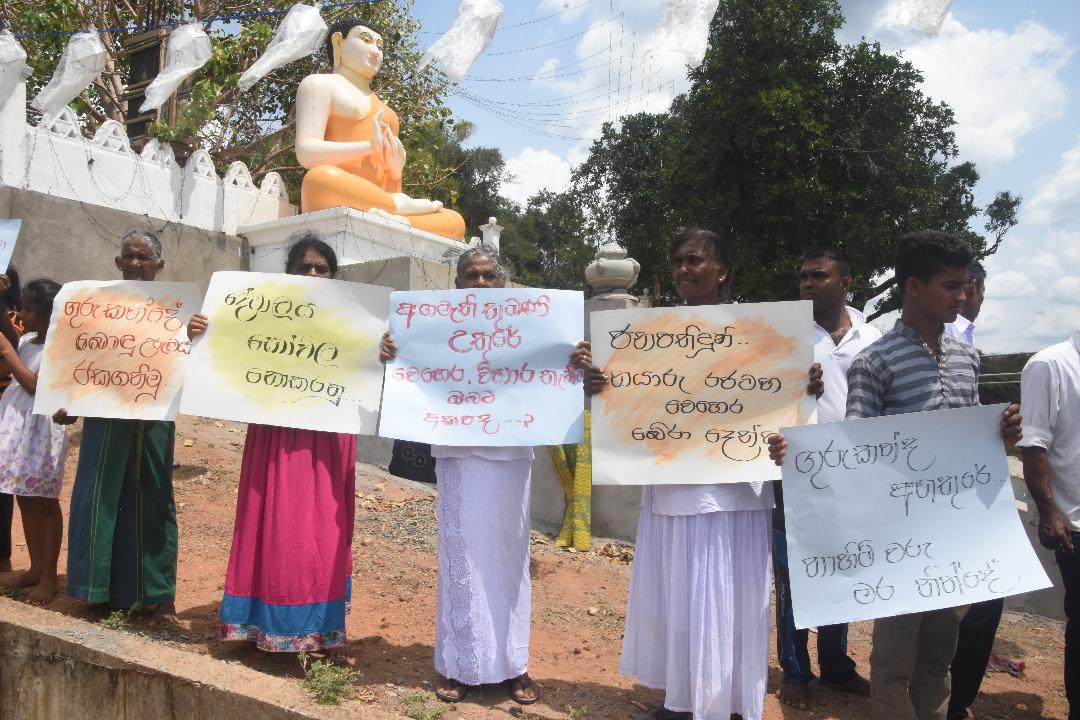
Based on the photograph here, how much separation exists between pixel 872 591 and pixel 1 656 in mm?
3620

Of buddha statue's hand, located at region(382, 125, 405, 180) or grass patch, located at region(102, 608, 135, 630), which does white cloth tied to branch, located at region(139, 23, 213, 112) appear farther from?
grass patch, located at region(102, 608, 135, 630)

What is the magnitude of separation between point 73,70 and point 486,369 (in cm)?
816

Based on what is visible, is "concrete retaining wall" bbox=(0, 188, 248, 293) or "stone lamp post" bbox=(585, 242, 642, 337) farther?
"concrete retaining wall" bbox=(0, 188, 248, 293)

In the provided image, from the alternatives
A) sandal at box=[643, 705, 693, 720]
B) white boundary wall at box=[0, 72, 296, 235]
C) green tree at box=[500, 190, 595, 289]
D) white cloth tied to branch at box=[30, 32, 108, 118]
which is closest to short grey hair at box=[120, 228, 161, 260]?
sandal at box=[643, 705, 693, 720]

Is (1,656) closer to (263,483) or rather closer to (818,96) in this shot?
(263,483)

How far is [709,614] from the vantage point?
2971mm

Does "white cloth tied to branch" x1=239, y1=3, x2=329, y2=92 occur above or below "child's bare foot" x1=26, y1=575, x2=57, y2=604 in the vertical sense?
above

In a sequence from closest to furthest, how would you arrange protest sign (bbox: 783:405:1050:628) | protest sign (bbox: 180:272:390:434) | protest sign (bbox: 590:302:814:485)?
1. protest sign (bbox: 783:405:1050:628)
2. protest sign (bbox: 590:302:814:485)
3. protest sign (bbox: 180:272:390:434)

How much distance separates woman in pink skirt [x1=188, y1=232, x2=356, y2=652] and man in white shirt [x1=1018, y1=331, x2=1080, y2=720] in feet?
9.25

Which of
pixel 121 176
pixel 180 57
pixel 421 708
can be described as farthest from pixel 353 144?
pixel 421 708

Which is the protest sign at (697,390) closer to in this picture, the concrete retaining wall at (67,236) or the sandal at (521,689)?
the sandal at (521,689)

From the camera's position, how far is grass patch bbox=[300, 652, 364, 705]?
2.88m

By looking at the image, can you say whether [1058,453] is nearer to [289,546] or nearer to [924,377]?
[924,377]

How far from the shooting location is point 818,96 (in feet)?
50.3
